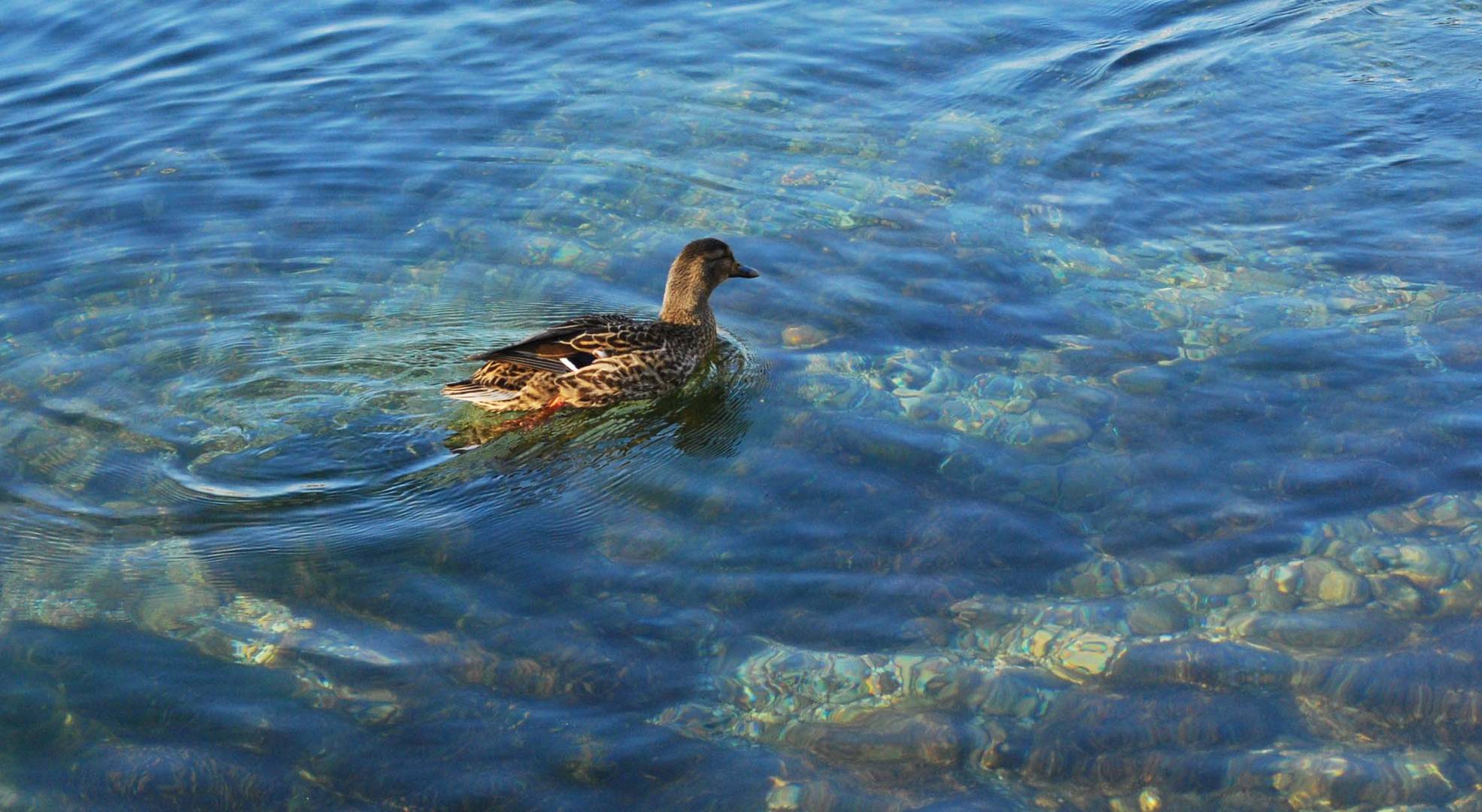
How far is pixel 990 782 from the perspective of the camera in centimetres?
577

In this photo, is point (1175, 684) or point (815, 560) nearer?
point (1175, 684)

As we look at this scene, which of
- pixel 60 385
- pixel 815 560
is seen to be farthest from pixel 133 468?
pixel 815 560

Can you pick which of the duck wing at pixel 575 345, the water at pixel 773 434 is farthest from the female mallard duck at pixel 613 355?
the water at pixel 773 434

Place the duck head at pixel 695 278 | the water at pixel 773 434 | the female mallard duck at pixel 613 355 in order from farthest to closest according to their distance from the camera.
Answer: the duck head at pixel 695 278 < the female mallard duck at pixel 613 355 < the water at pixel 773 434

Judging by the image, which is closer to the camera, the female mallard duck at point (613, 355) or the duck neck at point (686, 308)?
the female mallard duck at point (613, 355)

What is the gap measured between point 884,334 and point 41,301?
585 cm

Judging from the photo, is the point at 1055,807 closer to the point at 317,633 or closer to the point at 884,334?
the point at 317,633

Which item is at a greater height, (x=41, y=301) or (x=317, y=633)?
(x=41, y=301)

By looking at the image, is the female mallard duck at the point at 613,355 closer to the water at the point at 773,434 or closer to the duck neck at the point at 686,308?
the duck neck at the point at 686,308

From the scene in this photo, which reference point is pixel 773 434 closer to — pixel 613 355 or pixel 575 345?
pixel 613 355

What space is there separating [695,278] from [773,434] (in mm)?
1597

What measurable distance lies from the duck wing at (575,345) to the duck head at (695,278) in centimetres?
43

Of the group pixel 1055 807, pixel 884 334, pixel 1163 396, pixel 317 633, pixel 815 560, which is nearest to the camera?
pixel 1055 807

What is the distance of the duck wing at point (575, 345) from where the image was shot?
866 centimetres
